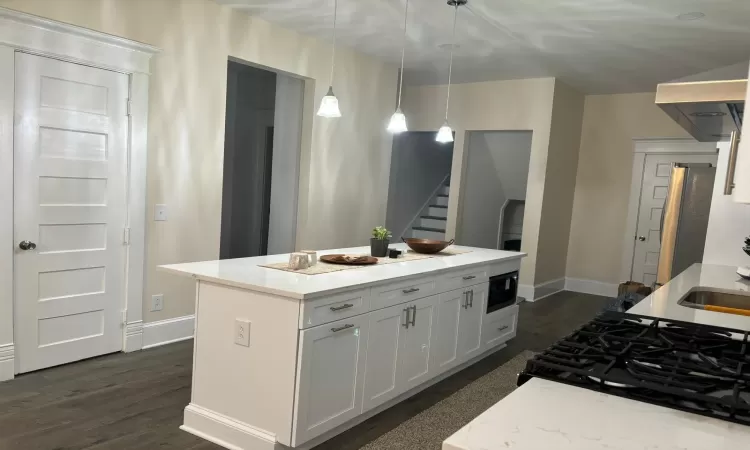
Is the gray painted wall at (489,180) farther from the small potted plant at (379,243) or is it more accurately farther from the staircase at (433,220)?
the small potted plant at (379,243)

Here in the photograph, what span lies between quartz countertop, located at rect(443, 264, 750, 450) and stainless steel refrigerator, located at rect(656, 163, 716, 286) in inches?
137

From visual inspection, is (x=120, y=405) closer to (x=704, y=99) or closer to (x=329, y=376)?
(x=329, y=376)

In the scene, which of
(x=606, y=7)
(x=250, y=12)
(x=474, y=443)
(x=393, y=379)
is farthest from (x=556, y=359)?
(x=250, y=12)

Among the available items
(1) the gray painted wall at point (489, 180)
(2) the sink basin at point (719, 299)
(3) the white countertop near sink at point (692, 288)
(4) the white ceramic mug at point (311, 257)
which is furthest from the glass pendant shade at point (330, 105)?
(1) the gray painted wall at point (489, 180)

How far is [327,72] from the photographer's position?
5.30 metres

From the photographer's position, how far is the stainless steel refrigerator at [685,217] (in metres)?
4.17

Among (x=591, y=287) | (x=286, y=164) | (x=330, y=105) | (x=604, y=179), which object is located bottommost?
(x=591, y=287)

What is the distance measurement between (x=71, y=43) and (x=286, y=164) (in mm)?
2394

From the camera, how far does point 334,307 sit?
2541 mm

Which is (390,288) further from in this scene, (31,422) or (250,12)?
(250,12)

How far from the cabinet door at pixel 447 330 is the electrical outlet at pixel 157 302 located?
2137 mm

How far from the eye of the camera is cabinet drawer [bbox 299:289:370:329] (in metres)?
2.40

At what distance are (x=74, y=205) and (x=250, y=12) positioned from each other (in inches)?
81.3

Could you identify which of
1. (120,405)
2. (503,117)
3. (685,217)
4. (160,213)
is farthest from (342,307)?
(503,117)
